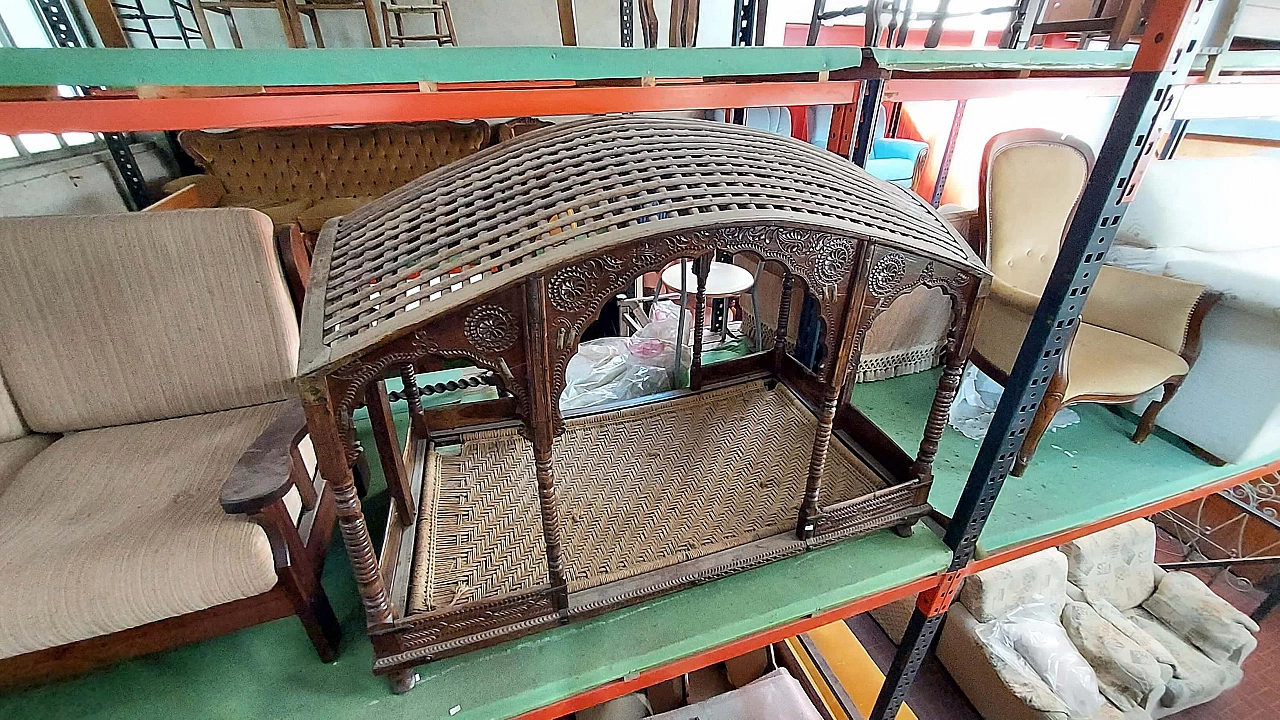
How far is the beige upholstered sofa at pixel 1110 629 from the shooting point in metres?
2.41

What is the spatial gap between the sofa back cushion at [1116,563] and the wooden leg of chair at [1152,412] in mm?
1403

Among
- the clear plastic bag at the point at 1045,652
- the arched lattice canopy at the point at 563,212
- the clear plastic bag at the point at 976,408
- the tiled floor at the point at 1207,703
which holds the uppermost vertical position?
the arched lattice canopy at the point at 563,212

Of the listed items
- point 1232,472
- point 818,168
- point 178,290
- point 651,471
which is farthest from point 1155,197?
point 178,290

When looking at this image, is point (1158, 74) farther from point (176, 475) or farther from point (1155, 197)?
point (176, 475)

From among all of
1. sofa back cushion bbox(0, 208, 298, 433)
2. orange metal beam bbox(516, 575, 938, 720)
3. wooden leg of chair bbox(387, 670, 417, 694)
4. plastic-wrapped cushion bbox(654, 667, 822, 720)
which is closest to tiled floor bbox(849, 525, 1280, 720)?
plastic-wrapped cushion bbox(654, 667, 822, 720)

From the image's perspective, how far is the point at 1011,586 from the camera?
254cm

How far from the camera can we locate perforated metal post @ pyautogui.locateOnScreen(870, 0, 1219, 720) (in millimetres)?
918

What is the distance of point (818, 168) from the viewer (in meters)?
1.08

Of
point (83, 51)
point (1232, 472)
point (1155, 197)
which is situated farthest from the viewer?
point (1155, 197)

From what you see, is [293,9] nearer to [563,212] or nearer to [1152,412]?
[563,212]

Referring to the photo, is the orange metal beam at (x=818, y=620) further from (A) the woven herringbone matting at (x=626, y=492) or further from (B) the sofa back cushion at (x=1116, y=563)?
(B) the sofa back cushion at (x=1116, y=563)

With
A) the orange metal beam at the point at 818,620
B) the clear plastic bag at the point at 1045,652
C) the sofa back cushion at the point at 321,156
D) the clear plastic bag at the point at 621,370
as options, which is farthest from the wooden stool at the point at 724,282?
the sofa back cushion at the point at 321,156

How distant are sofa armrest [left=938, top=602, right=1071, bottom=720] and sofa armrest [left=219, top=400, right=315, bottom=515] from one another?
2754 millimetres

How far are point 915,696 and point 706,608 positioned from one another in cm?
228
